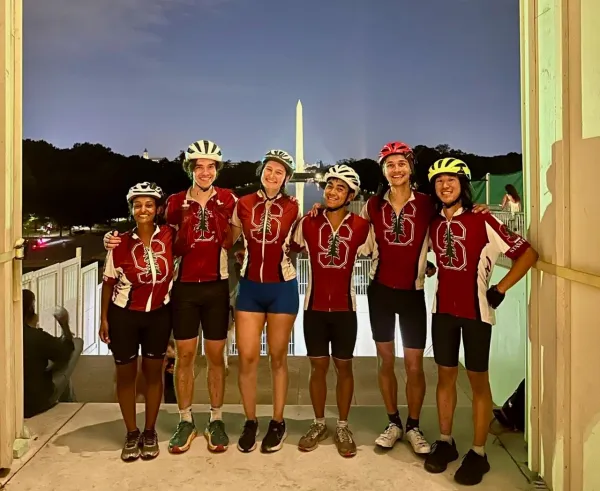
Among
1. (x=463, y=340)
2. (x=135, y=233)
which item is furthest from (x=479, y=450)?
(x=135, y=233)

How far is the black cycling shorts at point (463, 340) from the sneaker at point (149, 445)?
5.34ft

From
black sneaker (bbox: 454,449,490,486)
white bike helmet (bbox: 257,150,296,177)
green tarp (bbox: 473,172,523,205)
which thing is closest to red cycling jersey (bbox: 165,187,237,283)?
white bike helmet (bbox: 257,150,296,177)

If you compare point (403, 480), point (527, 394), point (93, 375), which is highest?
point (527, 394)

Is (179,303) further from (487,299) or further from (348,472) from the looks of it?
(487,299)

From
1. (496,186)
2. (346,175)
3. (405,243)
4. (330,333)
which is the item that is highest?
(496,186)

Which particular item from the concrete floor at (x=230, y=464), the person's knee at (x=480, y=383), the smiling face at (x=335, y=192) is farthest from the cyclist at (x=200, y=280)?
the person's knee at (x=480, y=383)

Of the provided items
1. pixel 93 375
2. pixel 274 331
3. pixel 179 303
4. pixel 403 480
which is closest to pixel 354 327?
pixel 274 331

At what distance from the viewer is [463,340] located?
2.27 metres

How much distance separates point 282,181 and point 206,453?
161cm

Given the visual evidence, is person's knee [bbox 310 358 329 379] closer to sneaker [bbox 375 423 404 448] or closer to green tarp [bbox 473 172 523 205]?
sneaker [bbox 375 423 404 448]

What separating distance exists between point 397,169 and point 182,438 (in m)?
1.96

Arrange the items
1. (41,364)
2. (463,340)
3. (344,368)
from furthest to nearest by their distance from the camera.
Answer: (41,364) < (344,368) < (463,340)

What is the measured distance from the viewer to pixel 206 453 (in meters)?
2.48

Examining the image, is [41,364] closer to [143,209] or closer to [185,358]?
[185,358]
